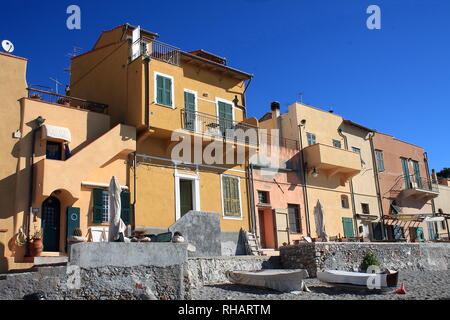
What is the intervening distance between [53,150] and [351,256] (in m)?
11.7

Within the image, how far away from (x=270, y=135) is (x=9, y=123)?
1307 centimetres

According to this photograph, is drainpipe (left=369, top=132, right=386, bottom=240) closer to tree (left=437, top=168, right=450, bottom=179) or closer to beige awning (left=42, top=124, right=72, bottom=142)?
beige awning (left=42, top=124, right=72, bottom=142)

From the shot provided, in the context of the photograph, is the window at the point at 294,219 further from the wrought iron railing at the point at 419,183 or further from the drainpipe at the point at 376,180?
the wrought iron railing at the point at 419,183

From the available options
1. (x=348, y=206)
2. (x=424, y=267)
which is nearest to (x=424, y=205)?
(x=348, y=206)

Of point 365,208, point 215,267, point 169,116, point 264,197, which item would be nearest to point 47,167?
point 169,116

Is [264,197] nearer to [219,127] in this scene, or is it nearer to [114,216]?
[219,127]

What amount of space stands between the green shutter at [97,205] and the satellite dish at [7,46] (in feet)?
18.1

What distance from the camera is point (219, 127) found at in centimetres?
2019

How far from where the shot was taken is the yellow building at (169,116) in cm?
1747

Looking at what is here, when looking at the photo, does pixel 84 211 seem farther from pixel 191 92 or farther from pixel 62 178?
pixel 191 92

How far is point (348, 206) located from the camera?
26203 millimetres

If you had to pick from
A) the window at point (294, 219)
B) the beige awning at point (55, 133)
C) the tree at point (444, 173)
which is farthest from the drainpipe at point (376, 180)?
the tree at point (444, 173)

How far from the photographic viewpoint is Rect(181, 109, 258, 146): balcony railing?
18750 mm

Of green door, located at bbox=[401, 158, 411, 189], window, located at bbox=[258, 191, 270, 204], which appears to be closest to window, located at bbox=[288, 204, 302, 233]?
window, located at bbox=[258, 191, 270, 204]
